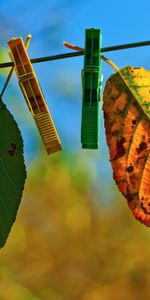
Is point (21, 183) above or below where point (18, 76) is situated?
below

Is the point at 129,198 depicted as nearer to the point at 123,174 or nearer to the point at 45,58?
the point at 123,174

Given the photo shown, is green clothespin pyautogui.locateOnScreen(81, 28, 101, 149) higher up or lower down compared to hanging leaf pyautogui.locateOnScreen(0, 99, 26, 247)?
higher up

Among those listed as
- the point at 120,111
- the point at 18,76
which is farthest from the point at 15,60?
the point at 120,111

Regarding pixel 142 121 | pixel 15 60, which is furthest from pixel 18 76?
pixel 142 121
